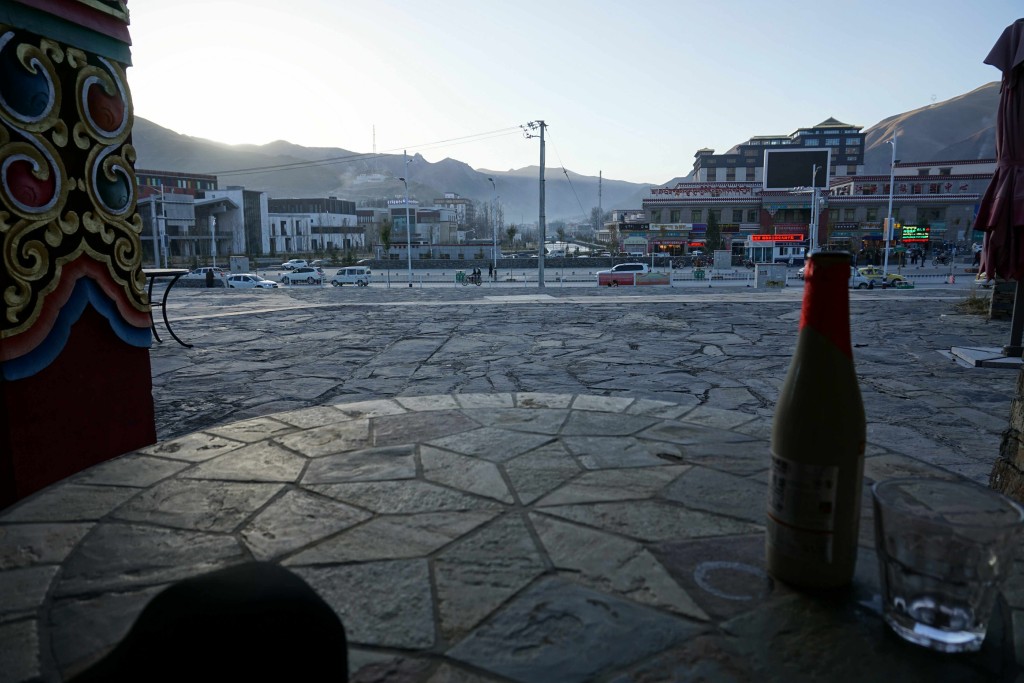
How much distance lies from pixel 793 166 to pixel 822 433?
4900cm

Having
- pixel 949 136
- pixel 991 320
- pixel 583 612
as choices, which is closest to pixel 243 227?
pixel 991 320

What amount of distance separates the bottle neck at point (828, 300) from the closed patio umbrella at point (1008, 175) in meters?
4.72

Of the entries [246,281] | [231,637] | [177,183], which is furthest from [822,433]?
[177,183]

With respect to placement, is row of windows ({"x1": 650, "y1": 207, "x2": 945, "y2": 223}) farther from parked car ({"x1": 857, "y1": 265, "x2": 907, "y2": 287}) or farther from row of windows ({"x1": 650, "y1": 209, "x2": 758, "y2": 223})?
parked car ({"x1": 857, "y1": 265, "x2": 907, "y2": 287})

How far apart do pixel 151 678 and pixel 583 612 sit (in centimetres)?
72

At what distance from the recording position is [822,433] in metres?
1.02

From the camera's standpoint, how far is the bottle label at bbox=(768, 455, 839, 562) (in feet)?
3.37

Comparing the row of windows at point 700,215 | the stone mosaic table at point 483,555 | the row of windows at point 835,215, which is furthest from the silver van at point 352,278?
the stone mosaic table at point 483,555

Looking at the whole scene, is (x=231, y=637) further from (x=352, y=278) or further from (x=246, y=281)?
(x=352, y=278)

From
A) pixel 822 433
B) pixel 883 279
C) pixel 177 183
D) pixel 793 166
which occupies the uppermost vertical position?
pixel 177 183

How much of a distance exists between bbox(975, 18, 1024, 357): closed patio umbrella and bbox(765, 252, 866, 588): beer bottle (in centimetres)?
473

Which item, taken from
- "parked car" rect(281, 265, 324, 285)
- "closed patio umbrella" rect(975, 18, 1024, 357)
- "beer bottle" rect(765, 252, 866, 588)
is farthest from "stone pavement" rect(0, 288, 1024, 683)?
"parked car" rect(281, 265, 324, 285)

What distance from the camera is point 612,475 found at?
1818mm

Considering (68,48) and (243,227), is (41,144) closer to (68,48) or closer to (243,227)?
(68,48)
